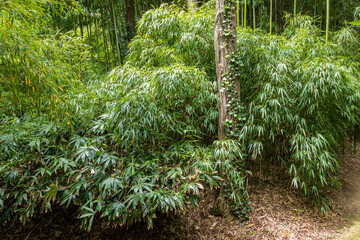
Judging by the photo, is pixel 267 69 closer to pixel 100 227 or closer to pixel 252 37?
pixel 252 37

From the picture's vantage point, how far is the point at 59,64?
2.88 meters

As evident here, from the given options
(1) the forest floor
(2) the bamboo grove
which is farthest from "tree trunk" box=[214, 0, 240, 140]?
(1) the forest floor

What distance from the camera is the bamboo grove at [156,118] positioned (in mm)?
1797

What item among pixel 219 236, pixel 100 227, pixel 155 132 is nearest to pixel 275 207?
pixel 219 236

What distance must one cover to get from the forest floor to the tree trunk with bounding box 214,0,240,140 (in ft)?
3.50

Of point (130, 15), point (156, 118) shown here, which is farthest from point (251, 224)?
point (130, 15)

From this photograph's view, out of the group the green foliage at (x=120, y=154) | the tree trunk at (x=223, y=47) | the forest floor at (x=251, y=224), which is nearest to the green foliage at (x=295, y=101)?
the tree trunk at (x=223, y=47)

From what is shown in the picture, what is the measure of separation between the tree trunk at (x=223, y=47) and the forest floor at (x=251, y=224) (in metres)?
1.07

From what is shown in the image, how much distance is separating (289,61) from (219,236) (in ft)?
7.22

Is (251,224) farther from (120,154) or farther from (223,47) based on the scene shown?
(223,47)

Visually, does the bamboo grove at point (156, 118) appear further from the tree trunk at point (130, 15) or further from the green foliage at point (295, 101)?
the tree trunk at point (130, 15)

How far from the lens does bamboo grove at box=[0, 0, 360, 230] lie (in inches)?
70.7

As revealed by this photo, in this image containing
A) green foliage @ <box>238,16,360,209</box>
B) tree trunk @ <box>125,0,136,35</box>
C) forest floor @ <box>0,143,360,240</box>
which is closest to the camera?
forest floor @ <box>0,143,360,240</box>

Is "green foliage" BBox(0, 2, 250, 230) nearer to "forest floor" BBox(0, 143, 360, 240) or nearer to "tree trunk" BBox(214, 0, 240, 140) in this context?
"tree trunk" BBox(214, 0, 240, 140)
